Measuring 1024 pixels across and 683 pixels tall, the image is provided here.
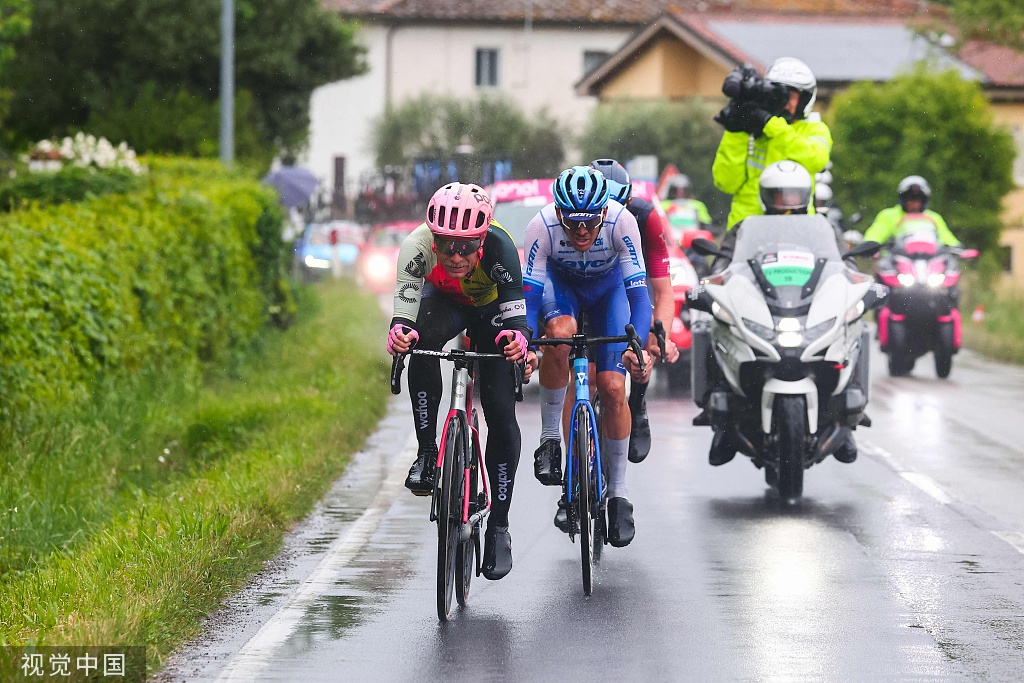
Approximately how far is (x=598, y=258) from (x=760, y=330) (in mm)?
1936

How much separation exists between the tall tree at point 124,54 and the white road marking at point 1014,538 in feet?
79.5

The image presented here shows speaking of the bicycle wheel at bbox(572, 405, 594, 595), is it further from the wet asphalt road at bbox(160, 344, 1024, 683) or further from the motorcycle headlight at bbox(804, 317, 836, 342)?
the motorcycle headlight at bbox(804, 317, 836, 342)

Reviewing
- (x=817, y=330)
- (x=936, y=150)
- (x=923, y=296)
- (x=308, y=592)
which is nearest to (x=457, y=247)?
(x=308, y=592)

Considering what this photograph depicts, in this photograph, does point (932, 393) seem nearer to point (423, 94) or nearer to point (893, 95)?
point (893, 95)

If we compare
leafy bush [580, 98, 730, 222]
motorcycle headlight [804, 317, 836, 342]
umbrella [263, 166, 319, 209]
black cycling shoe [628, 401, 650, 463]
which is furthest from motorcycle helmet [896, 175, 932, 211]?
leafy bush [580, 98, 730, 222]

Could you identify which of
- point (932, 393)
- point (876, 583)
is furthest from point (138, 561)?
point (932, 393)

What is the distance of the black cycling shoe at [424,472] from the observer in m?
7.88

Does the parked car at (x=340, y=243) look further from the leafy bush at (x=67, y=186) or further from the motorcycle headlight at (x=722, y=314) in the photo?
the motorcycle headlight at (x=722, y=314)

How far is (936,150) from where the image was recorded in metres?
33.1

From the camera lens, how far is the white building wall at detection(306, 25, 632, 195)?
69500mm

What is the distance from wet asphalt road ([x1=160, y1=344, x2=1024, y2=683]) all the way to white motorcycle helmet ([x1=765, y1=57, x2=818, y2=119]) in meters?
2.45

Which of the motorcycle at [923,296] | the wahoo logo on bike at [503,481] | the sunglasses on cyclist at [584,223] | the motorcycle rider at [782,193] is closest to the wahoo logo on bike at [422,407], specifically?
the wahoo logo on bike at [503,481]

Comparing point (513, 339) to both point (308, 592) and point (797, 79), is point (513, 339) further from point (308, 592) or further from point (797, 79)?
point (797, 79)

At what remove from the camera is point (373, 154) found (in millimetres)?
67250
